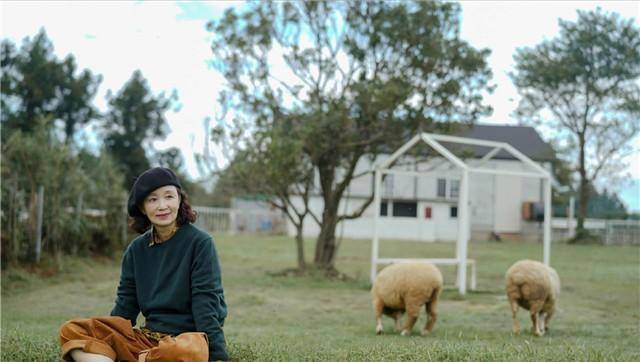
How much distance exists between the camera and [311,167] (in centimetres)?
1841

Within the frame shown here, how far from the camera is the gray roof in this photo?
1740 inches

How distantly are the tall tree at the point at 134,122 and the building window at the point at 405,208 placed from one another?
15.3 meters

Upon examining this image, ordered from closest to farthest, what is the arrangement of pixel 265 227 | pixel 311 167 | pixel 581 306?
pixel 581 306 < pixel 311 167 < pixel 265 227

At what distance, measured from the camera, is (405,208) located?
45.4 meters

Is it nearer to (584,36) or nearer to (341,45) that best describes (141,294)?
(341,45)

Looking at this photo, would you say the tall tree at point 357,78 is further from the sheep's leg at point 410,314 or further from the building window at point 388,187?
the building window at point 388,187

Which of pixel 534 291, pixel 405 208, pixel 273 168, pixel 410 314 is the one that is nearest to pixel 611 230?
pixel 405 208

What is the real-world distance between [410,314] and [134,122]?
3578 centimetres

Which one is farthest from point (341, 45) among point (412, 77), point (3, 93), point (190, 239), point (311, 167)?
point (3, 93)

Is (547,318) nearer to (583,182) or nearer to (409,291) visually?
(409,291)

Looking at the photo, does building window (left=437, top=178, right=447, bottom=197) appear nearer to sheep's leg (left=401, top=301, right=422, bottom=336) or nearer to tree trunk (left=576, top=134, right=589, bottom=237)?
tree trunk (left=576, top=134, right=589, bottom=237)

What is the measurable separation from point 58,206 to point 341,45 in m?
8.16

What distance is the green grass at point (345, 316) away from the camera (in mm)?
4688

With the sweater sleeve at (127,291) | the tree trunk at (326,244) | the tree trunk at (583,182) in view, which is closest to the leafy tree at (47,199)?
the tree trunk at (326,244)
